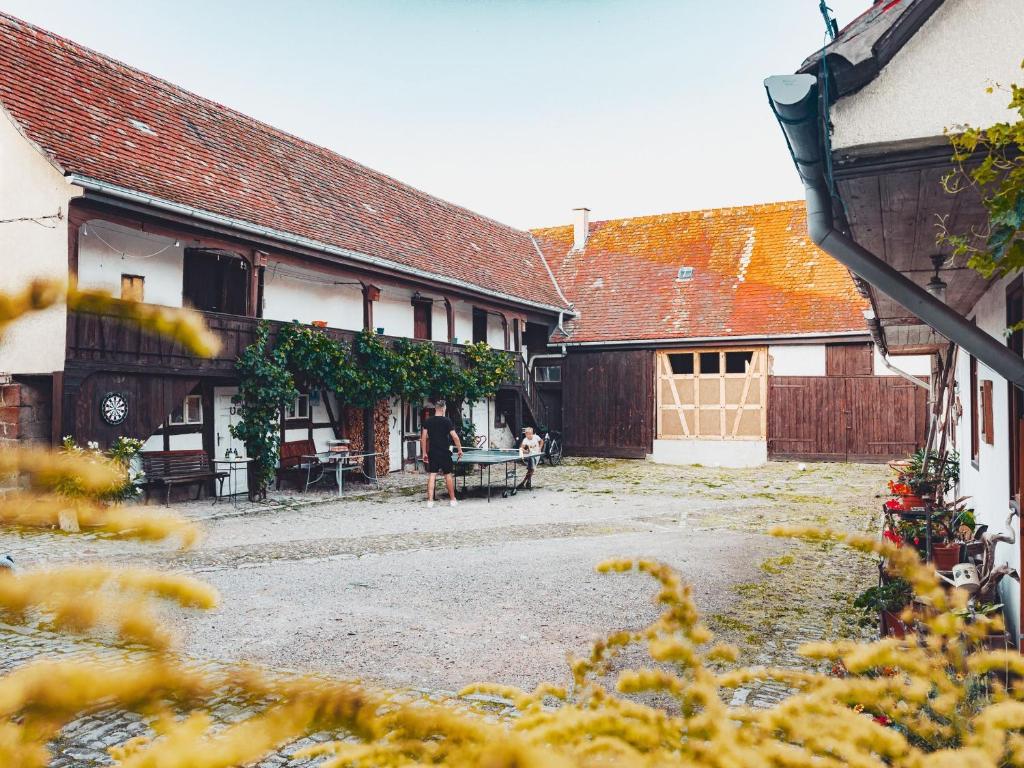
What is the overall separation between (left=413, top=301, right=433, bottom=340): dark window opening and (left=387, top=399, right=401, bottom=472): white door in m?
1.89

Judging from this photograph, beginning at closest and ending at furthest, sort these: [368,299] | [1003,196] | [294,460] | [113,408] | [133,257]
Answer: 1. [1003,196]
2. [113,408]
3. [133,257]
4. [294,460]
5. [368,299]

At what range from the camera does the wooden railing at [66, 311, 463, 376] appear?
10.7 meters

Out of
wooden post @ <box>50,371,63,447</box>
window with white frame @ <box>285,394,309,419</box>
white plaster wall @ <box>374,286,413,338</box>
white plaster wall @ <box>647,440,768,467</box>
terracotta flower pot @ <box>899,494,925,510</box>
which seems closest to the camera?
terracotta flower pot @ <box>899,494,925,510</box>

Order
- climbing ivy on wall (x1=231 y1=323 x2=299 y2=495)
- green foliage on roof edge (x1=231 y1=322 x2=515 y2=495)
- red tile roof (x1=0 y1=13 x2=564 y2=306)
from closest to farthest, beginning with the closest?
red tile roof (x1=0 y1=13 x2=564 y2=306)
climbing ivy on wall (x1=231 y1=323 x2=299 y2=495)
green foliage on roof edge (x1=231 y1=322 x2=515 y2=495)

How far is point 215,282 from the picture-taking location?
1402 cm

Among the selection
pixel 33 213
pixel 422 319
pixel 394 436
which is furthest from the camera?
pixel 422 319

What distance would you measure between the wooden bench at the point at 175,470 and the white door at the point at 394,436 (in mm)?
5036

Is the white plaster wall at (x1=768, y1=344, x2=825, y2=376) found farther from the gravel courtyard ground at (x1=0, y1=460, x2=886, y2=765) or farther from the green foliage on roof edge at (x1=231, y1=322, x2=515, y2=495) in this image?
the green foliage on roof edge at (x1=231, y1=322, x2=515, y2=495)

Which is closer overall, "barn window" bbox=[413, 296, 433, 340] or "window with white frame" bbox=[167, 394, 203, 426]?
"window with white frame" bbox=[167, 394, 203, 426]

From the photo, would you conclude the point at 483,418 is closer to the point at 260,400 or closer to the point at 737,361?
the point at 737,361

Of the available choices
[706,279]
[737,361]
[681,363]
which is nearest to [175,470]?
[681,363]

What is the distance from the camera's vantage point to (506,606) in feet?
22.1

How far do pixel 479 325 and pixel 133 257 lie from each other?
10538mm

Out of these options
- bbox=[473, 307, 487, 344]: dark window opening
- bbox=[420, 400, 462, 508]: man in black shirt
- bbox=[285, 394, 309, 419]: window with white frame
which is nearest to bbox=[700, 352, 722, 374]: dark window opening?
bbox=[473, 307, 487, 344]: dark window opening
